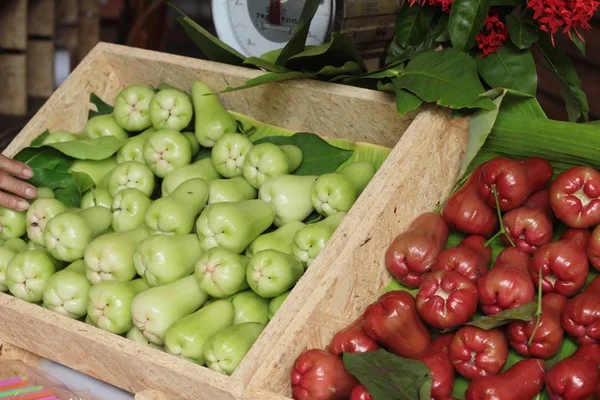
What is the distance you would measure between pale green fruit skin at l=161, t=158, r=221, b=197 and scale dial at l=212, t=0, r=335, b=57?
47 centimetres

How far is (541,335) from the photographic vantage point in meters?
1.25

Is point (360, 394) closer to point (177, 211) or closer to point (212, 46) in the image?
point (177, 211)

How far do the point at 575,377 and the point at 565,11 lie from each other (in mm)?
664

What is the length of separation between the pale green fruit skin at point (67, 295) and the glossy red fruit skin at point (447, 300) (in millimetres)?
653

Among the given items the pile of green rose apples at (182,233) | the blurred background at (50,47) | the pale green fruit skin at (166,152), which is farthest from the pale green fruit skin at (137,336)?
the blurred background at (50,47)

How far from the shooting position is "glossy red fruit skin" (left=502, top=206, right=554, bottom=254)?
1.40 m

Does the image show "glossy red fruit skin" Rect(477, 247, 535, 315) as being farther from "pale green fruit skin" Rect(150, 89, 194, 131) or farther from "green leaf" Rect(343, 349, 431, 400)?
"pale green fruit skin" Rect(150, 89, 194, 131)

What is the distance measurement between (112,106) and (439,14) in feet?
2.87

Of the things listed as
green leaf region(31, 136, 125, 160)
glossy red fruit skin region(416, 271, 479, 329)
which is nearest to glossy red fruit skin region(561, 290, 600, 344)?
glossy red fruit skin region(416, 271, 479, 329)

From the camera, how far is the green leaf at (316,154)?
1.76m

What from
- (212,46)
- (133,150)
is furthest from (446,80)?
(133,150)

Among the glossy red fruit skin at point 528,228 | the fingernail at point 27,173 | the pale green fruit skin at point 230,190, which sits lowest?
the fingernail at point 27,173

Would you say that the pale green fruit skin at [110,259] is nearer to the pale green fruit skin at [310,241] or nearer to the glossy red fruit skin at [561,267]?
the pale green fruit skin at [310,241]

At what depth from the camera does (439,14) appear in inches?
68.1
